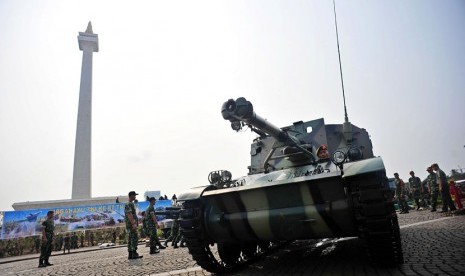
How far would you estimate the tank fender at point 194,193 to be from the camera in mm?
5421

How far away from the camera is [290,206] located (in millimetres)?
4828

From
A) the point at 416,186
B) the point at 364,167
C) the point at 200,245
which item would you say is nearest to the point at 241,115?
the point at 364,167

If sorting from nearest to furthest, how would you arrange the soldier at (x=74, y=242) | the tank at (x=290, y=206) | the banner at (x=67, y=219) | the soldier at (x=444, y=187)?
the tank at (x=290, y=206) < the soldier at (x=444, y=187) < the banner at (x=67, y=219) < the soldier at (x=74, y=242)

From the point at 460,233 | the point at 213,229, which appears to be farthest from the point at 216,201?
the point at 460,233

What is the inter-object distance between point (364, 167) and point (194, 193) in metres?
2.77

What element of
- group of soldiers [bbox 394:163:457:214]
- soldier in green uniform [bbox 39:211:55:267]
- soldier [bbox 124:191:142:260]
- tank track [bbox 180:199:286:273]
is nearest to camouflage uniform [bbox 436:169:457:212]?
group of soldiers [bbox 394:163:457:214]

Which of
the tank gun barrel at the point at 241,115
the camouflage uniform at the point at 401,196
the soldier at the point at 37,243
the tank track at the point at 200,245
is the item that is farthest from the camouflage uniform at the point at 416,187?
the soldier at the point at 37,243

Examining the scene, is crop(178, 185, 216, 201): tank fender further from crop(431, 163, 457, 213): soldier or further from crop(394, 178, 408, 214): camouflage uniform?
crop(394, 178, 408, 214): camouflage uniform

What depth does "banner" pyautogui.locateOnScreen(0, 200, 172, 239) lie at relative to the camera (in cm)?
1647

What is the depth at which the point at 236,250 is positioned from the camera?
6.10 m

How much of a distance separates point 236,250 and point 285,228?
169 centimetres

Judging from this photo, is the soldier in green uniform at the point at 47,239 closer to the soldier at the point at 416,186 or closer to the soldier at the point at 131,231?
the soldier at the point at 131,231

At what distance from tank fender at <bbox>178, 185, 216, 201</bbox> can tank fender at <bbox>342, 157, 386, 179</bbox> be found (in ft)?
7.83

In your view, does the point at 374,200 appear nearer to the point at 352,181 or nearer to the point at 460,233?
the point at 352,181
